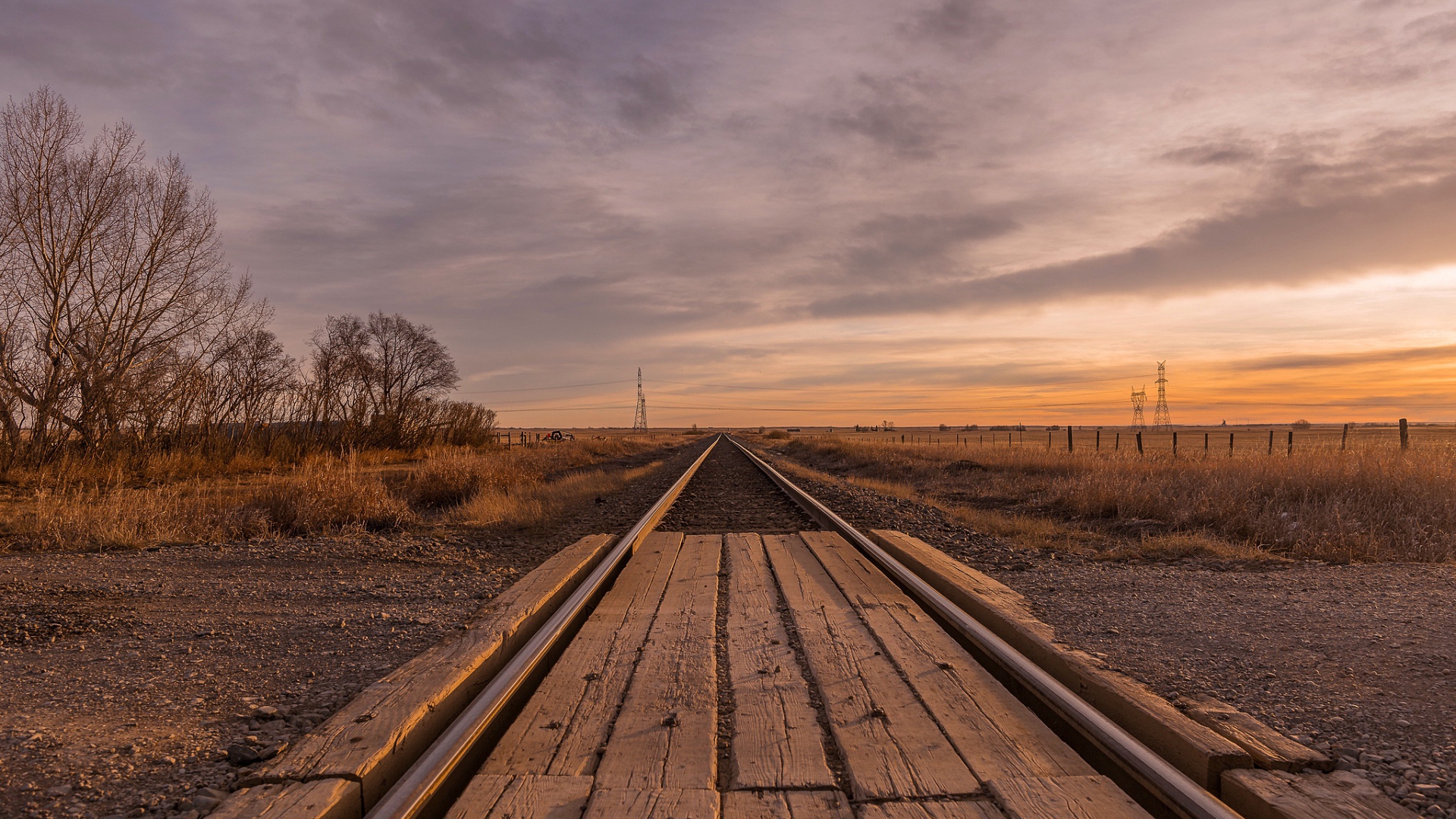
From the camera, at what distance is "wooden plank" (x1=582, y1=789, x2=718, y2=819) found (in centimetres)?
240

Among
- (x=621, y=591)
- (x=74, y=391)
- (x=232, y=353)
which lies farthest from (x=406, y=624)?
(x=232, y=353)

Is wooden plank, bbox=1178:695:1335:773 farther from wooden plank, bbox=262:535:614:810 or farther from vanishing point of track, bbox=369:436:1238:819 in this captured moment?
wooden plank, bbox=262:535:614:810

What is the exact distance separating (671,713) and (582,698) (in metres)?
0.46

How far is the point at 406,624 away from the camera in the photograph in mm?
4969

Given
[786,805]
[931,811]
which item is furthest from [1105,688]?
[786,805]

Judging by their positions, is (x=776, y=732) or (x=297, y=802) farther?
(x=776, y=732)

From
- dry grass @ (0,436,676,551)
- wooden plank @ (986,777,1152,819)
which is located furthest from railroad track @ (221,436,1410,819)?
dry grass @ (0,436,676,551)

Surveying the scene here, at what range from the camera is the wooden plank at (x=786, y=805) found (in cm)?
243

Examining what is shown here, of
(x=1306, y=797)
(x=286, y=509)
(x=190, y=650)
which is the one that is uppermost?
(x=286, y=509)

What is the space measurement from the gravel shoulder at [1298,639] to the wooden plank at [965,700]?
75cm

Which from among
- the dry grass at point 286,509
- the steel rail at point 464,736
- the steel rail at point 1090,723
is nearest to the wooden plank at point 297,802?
the steel rail at point 464,736

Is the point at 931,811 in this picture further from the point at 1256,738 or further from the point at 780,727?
the point at 1256,738

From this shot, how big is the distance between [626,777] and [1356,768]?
2615mm

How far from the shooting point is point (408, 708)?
3084 millimetres
